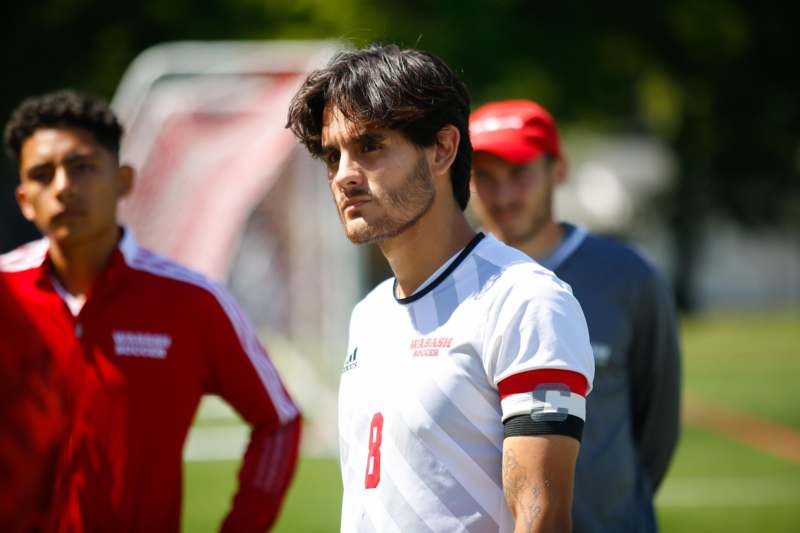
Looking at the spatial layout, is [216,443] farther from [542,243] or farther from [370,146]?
[370,146]

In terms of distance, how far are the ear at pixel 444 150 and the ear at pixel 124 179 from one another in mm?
1687

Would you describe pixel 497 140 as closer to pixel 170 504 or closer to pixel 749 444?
pixel 170 504

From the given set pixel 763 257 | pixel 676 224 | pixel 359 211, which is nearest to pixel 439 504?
pixel 359 211

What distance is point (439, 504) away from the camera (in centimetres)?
257

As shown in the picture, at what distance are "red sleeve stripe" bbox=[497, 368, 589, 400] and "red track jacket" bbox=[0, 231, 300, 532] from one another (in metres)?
1.56

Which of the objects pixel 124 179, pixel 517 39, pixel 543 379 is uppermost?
pixel 517 39

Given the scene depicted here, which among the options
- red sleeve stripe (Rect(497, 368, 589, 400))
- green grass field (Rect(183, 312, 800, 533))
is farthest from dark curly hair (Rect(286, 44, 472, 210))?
green grass field (Rect(183, 312, 800, 533))

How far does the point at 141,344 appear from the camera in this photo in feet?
12.2

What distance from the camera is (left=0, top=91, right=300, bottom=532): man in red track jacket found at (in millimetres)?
3535

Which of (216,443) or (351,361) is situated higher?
(351,361)

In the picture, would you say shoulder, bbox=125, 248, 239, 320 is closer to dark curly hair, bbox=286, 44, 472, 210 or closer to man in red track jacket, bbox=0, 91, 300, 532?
man in red track jacket, bbox=0, 91, 300, 532

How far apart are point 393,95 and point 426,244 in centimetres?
37

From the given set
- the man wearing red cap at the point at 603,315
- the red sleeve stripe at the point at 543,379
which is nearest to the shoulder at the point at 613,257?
the man wearing red cap at the point at 603,315

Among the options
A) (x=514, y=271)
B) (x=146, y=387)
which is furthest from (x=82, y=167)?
(x=514, y=271)
